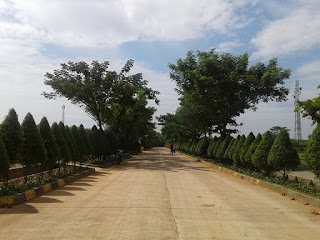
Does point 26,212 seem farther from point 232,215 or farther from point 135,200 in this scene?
point 232,215

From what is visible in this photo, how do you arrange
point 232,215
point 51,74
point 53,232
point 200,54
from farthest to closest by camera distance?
point 51,74 < point 200,54 < point 232,215 < point 53,232

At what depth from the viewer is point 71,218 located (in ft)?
21.7

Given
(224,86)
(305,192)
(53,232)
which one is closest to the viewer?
(53,232)

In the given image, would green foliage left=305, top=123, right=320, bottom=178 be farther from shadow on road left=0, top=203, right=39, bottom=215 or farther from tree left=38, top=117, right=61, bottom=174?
tree left=38, top=117, right=61, bottom=174

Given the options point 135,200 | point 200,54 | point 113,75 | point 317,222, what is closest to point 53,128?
point 135,200

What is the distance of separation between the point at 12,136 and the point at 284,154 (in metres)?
10.8

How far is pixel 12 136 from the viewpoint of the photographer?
10.5m

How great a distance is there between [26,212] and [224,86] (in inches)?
840

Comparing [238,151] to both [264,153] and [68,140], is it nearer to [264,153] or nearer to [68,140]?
[264,153]

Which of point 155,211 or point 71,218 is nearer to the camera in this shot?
point 71,218

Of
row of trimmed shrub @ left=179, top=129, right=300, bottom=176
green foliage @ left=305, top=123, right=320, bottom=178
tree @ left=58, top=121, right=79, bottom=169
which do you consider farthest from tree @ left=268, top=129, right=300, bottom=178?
tree @ left=58, top=121, right=79, bottom=169

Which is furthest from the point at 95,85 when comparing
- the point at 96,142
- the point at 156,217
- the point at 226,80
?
the point at 156,217

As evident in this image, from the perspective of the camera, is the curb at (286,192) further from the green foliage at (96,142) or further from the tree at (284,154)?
the green foliage at (96,142)

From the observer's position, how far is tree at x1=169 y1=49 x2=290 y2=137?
25.6m
